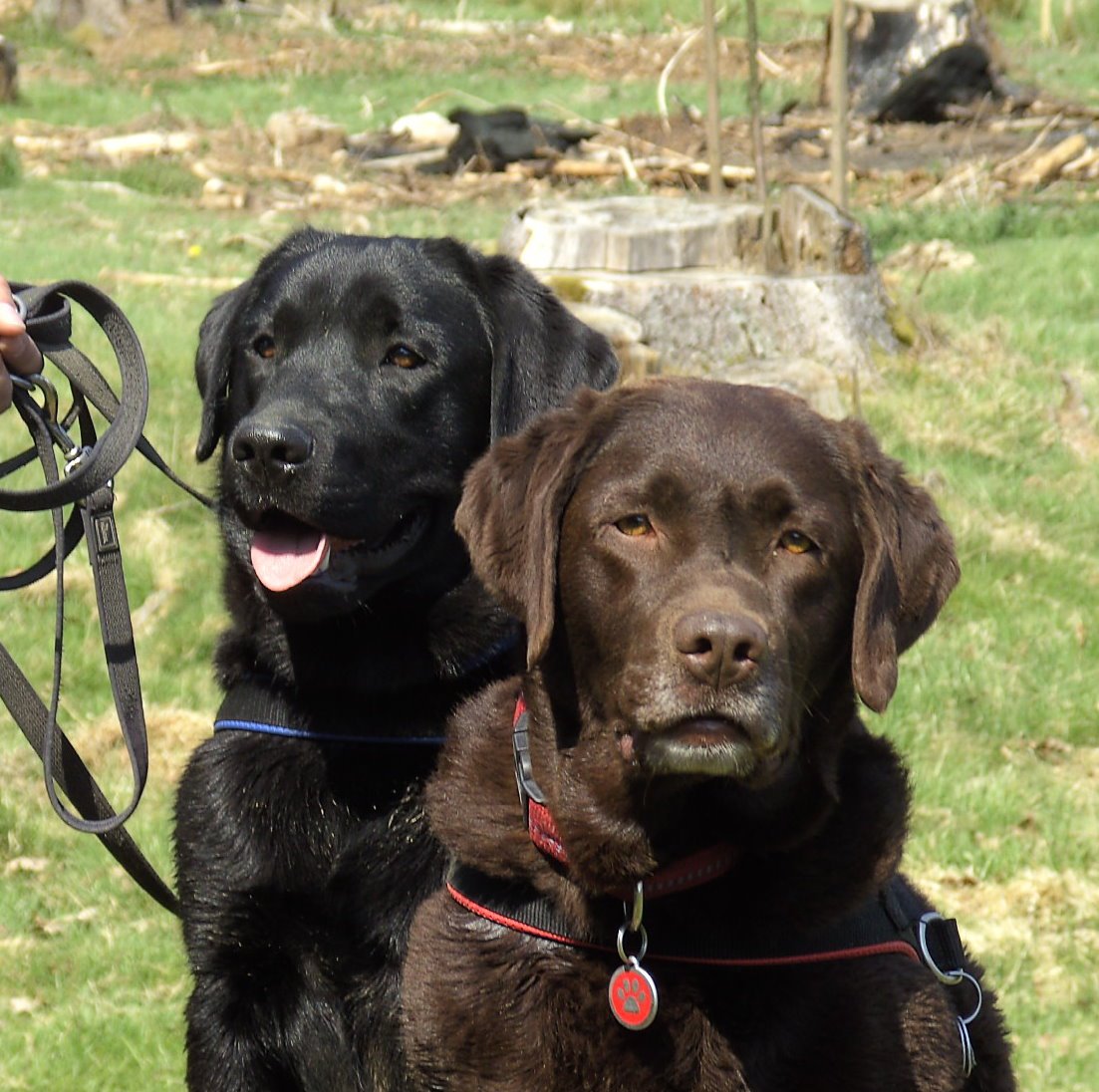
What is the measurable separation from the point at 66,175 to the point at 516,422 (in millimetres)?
12153

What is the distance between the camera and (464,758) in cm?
329

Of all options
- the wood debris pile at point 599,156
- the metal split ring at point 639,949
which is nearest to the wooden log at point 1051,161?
the wood debris pile at point 599,156

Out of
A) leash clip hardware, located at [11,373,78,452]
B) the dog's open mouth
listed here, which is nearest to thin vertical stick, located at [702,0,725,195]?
the dog's open mouth

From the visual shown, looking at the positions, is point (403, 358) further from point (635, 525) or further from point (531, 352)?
point (635, 525)

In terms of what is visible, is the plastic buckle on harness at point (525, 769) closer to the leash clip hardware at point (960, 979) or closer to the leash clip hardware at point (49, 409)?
the leash clip hardware at point (960, 979)

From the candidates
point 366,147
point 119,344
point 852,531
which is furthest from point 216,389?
point 366,147

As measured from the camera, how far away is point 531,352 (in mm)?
3941

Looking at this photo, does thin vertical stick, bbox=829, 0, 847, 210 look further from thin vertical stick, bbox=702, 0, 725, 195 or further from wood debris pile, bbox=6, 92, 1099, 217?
wood debris pile, bbox=6, 92, 1099, 217

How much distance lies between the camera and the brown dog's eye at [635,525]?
2963 mm

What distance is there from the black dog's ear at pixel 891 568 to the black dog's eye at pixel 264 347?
1.47m

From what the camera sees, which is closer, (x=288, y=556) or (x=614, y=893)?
(x=614, y=893)

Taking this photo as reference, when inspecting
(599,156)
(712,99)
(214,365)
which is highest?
(214,365)

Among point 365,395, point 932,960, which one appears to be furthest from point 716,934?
point 365,395

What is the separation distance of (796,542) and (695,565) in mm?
215
